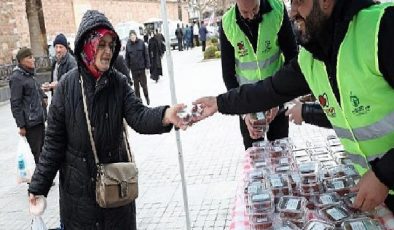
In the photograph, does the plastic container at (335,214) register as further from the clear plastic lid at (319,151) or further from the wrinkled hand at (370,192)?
the clear plastic lid at (319,151)

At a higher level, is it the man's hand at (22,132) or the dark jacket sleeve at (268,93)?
the dark jacket sleeve at (268,93)

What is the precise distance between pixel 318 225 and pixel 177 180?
4417 mm

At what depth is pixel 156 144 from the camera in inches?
324

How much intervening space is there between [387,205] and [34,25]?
63.1 feet

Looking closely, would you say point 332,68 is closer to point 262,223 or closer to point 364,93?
point 364,93

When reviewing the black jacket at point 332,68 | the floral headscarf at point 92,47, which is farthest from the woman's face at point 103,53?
the black jacket at point 332,68

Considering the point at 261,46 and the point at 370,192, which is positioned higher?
the point at 261,46

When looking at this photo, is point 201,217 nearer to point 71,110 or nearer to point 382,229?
point 71,110

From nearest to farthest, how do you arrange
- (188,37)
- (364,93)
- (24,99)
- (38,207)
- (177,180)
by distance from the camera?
(364,93) < (38,207) < (177,180) < (24,99) < (188,37)

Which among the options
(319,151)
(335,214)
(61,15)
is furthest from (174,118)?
(61,15)

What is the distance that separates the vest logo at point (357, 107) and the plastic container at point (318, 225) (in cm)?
44

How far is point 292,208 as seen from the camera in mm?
1978

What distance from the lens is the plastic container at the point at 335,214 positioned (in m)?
1.82

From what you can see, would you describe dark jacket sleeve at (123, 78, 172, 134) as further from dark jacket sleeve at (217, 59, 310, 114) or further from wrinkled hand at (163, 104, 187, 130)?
dark jacket sleeve at (217, 59, 310, 114)
